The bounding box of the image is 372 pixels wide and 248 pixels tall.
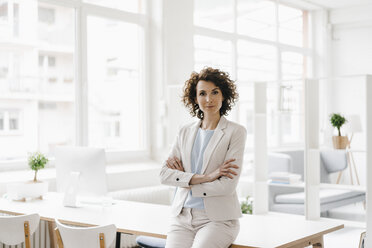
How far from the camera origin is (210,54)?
623 cm

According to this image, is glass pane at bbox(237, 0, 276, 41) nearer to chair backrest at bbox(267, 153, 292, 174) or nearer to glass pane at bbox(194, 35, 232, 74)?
glass pane at bbox(194, 35, 232, 74)

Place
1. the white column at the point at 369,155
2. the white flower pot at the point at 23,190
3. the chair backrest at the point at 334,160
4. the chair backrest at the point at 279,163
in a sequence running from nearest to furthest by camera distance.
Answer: the white flower pot at the point at 23,190 < the white column at the point at 369,155 < the chair backrest at the point at 279,163 < the chair backrest at the point at 334,160

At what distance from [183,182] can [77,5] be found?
9.55 ft

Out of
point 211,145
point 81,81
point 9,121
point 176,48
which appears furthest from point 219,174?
point 176,48

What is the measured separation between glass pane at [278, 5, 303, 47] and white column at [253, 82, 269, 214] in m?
3.04

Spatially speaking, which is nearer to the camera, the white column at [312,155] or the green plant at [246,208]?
the white column at [312,155]

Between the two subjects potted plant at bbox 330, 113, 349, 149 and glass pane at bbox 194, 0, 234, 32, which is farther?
glass pane at bbox 194, 0, 234, 32

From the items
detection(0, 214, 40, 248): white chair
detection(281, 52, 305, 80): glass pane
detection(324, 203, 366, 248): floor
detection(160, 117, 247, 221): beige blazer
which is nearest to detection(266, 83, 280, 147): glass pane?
detection(281, 52, 305, 80): glass pane

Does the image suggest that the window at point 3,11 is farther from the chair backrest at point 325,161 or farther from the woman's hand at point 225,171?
the chair backrest at point 325,161

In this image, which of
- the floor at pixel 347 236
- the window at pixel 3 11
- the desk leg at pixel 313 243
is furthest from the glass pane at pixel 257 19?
the desk leg at pixel 313 243

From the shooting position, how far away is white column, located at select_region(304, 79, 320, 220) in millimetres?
4289

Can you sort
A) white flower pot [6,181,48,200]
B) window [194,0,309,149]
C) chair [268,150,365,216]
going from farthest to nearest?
window [194,0,309,149] → chair [268,150,365,216] → white flower pot [6,181,48,200]

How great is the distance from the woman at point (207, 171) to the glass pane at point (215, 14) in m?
3.45

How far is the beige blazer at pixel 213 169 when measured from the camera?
253 cm
